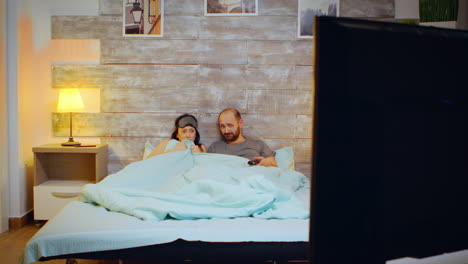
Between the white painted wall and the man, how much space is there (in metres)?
1.23

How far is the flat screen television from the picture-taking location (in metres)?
0.36

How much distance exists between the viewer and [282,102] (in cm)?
289

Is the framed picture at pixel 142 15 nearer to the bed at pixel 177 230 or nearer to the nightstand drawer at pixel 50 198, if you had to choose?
the nightstand drawer at pixel 50 198

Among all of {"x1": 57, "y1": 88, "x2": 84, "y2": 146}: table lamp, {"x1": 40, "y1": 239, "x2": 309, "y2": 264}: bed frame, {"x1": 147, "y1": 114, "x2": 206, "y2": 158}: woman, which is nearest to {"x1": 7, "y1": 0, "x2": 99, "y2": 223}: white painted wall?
{"x1": 57, "y1": 88, "x2": 84, "y2": 146}: table lamp

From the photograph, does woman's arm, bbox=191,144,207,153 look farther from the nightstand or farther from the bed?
the bed

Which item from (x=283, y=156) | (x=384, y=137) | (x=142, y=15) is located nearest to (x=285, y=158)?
(x=283, y=156)

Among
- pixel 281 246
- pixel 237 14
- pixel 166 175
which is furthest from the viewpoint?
pixel 237 14

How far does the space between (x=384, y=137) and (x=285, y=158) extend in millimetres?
2382

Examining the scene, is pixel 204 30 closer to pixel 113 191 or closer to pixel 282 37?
pixel 282 37

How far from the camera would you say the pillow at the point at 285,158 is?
267cm

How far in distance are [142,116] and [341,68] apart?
8.85ft

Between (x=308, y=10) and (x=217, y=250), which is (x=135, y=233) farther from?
(x=308, y=10)

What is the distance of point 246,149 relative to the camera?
2701mm

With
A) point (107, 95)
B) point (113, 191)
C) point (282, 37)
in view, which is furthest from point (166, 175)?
point (282, 37)
